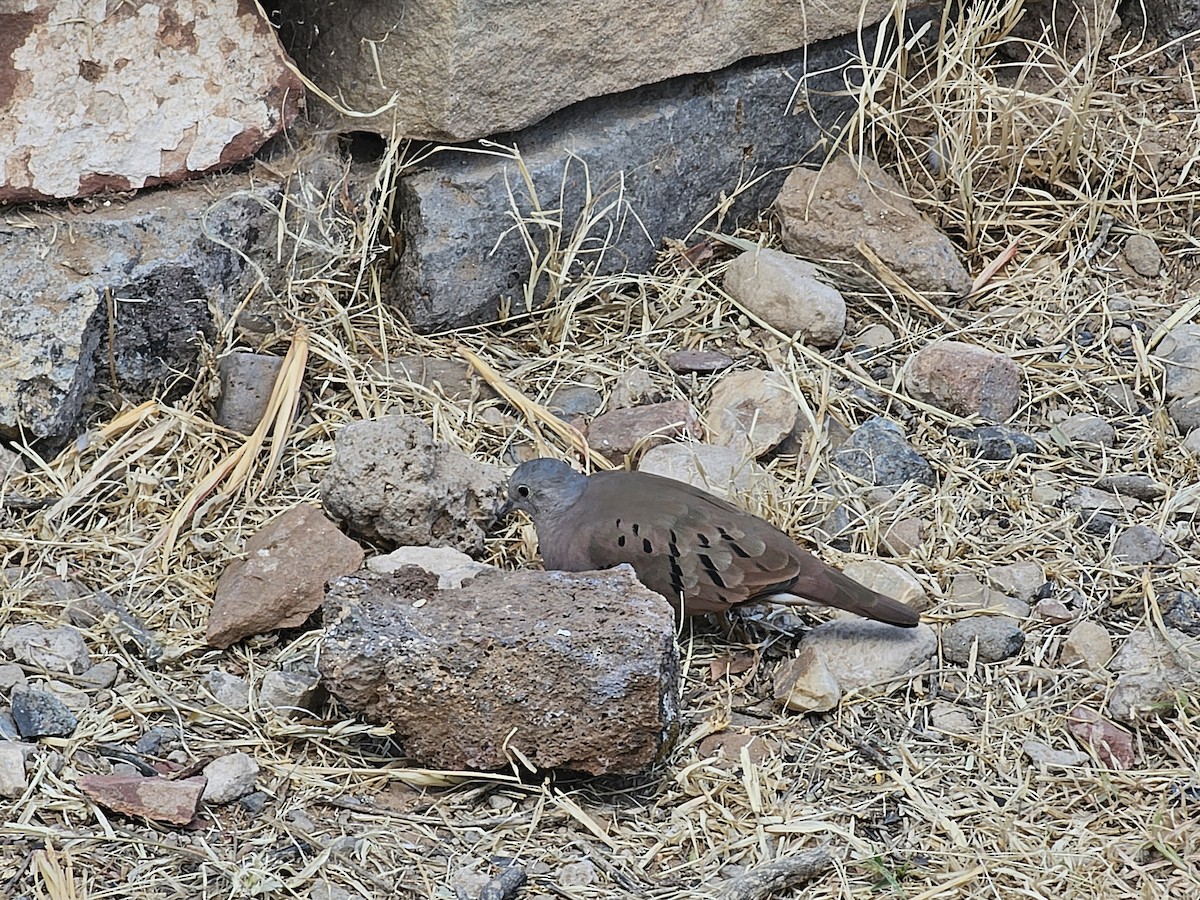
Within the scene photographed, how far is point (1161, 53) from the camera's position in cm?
458

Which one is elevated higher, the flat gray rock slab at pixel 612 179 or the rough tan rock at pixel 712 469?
the flat gray rock slab at pixel 612 179

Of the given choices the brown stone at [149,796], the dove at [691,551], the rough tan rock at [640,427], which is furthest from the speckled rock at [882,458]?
the brown stone at [149,796]

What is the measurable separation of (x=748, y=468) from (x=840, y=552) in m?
0.28

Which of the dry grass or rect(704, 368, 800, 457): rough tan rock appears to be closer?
the dry grass

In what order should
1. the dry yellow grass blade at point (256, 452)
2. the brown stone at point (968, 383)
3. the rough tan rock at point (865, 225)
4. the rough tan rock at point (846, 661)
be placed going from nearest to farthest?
the rough tan rock at point (846, 661), the dry yellow grass blade at point (256, 452), the brown stone at point (968, 383), the rough tan rock at point (865, 225)

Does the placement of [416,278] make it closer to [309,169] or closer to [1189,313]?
[309,169]

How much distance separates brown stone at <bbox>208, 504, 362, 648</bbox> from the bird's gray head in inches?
14.0

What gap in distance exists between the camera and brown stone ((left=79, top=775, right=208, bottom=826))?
2664mm

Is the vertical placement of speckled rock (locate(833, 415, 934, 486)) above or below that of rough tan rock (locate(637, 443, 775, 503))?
below

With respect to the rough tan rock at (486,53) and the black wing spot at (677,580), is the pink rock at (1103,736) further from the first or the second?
the rough tan rock at (486,53)

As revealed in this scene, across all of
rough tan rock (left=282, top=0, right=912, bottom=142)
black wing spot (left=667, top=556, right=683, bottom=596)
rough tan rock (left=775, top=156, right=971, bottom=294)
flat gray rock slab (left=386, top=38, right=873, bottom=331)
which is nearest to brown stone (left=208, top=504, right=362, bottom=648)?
black wing spot (left=667, top=556, right=683, bottom=596)

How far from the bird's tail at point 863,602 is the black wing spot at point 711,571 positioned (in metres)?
0.18

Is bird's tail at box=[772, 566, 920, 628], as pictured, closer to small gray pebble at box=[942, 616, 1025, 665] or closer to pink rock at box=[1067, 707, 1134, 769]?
small gray pebble at box=[942, 616, 1025, 665]

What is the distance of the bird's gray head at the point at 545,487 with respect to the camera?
3.29m
